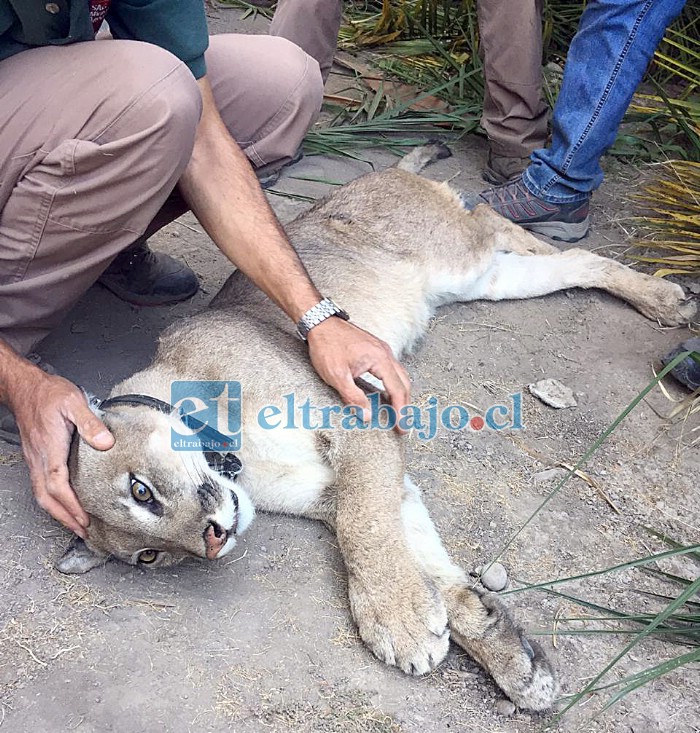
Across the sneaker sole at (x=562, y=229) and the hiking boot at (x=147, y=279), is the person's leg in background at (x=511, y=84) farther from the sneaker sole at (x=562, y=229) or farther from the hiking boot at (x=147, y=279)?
the hiking boot at (x=147, y=279)

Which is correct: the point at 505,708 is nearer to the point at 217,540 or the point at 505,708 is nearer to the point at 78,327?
the point at 217,540

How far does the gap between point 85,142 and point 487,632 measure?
7.47 feet

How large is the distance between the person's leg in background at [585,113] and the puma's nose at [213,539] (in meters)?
2.96

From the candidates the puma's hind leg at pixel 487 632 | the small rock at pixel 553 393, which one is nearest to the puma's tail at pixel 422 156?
the small rock at pixel 553 393

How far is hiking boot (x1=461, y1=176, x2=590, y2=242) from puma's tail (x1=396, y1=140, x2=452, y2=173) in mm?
562

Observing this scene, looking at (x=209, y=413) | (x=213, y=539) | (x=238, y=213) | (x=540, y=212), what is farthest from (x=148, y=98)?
(x=540, y=212)

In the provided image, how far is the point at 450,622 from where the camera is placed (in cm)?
303

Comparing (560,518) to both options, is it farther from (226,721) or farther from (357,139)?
(357,139)

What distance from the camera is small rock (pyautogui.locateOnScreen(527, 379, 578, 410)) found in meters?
4.11

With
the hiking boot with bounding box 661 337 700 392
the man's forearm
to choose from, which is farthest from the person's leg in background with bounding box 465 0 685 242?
the man's forearm

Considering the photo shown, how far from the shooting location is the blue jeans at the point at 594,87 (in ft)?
15.2

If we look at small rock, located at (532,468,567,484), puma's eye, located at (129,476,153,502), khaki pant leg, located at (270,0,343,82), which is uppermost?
khaki pant leg, located at (270,0,343,82)

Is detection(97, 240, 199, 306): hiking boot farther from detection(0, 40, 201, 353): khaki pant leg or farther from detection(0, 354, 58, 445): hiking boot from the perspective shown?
detection(0, 40, 201, 353): khaki pant leg

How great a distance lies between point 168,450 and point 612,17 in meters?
3.32
